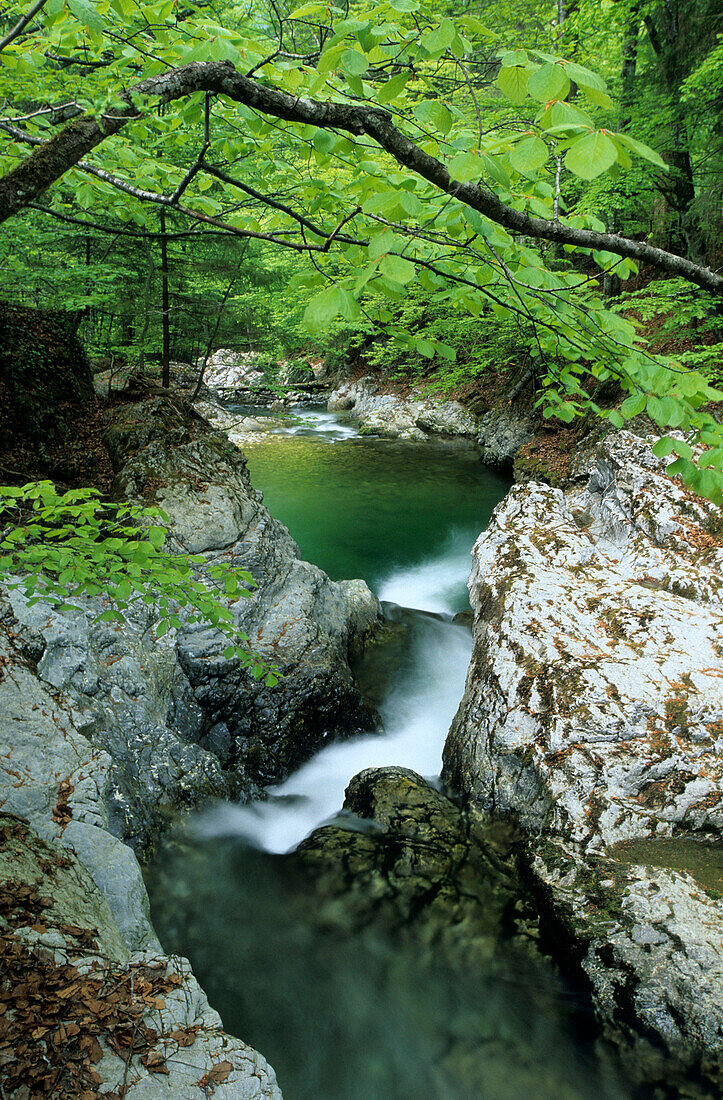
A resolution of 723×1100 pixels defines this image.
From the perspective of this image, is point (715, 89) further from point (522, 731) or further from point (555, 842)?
point (555, 842)

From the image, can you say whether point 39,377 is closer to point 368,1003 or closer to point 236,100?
point 236,100

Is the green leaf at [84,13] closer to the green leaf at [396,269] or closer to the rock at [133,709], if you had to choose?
the green leaf at [396,269]

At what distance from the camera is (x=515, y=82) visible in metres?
1.36

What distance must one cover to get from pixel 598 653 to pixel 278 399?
2601cm

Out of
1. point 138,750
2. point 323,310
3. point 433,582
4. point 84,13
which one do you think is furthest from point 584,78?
point 433,582

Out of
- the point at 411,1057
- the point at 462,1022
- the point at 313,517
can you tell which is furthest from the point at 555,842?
the point at 313,517

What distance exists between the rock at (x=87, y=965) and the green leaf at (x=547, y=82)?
3299mm

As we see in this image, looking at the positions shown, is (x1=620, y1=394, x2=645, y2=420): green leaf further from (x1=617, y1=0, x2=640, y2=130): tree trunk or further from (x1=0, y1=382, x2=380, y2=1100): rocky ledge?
(x1=617, y1=0, x2=640, y2=130): tree trunk

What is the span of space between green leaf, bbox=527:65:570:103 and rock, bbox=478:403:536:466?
47.3 feet

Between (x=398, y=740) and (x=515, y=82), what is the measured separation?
617 cm

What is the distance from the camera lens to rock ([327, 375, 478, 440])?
19859mm

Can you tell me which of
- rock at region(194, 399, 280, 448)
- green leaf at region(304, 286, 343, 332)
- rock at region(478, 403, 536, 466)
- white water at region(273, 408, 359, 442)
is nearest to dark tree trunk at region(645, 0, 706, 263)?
rock at region(478, 403, 536, 466)

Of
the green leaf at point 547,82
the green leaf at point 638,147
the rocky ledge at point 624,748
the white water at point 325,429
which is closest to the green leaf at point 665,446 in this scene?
the green leaf at point 638,147

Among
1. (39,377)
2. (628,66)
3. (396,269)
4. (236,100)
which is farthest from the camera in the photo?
(628,66)
